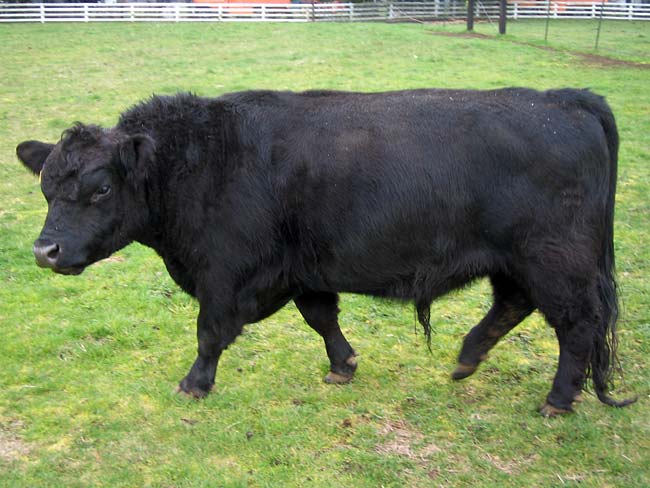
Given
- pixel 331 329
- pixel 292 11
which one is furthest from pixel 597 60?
pixel 331 329

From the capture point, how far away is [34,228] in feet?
27.5

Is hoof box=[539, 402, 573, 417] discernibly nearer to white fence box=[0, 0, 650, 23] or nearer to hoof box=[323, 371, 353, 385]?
hoof box=[323, 371, 353, 385]

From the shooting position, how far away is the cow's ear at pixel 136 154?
177 inches

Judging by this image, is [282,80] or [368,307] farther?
[282,80]

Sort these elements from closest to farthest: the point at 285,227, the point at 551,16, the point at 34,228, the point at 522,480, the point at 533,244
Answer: the point at 522,480, the point at 533,244, the point at 285,227, the point at 34,228, the point at 551,16

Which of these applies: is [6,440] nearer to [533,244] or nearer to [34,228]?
[533,244]

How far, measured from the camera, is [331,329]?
5207mm

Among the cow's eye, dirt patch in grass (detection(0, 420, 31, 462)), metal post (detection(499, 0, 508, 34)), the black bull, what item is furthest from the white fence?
dirt patch in grass (detection(0, 420, 31, 462))

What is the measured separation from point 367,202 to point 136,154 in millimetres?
1395

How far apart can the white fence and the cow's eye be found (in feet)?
91.0

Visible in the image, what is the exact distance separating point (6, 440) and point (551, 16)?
46.2 meters

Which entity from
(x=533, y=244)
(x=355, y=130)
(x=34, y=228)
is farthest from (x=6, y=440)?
(x=34, y=228)

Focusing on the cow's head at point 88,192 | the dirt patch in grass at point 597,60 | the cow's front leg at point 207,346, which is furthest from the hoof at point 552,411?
the dirt patch in grass at point 597,60

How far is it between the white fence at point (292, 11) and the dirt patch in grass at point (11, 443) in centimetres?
2837
